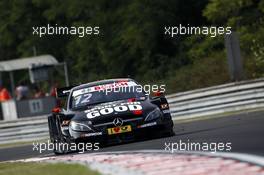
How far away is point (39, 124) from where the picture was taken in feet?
86.6

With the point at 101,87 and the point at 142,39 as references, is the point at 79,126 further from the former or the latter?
the point at 142,39

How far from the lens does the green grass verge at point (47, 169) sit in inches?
416

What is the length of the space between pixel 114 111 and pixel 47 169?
4.40 m

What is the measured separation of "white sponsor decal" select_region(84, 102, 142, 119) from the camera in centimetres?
1590

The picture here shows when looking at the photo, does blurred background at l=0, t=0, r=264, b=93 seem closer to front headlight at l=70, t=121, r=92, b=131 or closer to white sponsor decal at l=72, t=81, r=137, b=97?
white sponsor decal at l=72, t=81, r=137, b=97

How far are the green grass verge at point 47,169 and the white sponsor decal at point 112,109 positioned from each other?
267 cm

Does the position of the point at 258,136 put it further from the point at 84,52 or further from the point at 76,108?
the point at 84,52

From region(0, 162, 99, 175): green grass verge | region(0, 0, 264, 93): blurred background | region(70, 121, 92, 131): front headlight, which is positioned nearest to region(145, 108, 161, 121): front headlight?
region(70, 121, 92, 131): front headlight

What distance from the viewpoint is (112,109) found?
1598 cm

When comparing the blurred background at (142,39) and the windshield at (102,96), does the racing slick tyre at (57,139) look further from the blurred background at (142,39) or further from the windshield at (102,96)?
the blurred background at (142,39)

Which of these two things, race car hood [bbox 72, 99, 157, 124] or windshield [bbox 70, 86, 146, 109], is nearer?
race car hood [bbox 72, 99, 157, 124]

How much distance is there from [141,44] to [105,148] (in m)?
21.4

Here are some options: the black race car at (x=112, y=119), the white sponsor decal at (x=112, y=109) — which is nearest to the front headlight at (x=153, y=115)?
the black race car at (x=112, y=119)

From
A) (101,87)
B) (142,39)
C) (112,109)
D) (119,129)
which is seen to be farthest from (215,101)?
(142,39)
